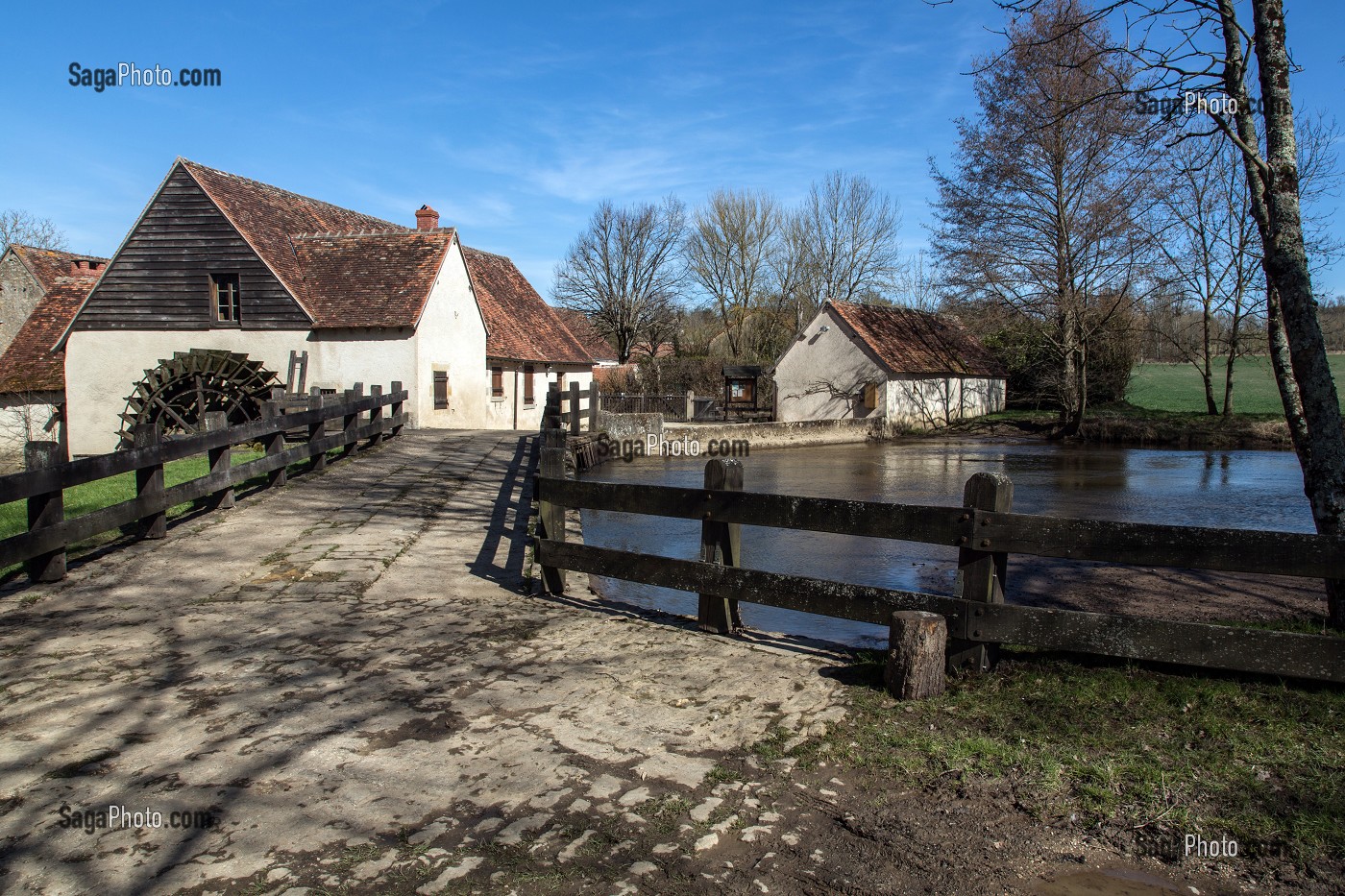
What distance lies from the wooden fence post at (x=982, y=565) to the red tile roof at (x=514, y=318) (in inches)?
1075

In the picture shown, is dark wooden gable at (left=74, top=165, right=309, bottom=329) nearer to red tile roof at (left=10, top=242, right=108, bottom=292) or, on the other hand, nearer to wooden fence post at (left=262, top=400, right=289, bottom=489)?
red tile roof at (left=10, top=242, right=108, bottom=292)

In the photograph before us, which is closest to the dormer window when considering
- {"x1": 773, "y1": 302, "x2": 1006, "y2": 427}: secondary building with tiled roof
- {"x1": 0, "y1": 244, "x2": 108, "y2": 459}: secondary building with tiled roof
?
{"x1": 0, "y1": 244, "x2": 108, "y2": 459}: secondary building with tiled roof

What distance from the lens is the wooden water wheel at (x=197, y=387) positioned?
23.1 metres

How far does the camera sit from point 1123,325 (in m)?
32.6

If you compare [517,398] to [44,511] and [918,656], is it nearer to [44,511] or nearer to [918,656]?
[44,511]

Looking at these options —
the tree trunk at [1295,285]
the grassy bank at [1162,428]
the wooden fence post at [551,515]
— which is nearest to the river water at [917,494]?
the wooden fence post at [551,515]

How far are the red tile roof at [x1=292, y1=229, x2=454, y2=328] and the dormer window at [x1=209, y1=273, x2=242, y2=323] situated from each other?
1907mm

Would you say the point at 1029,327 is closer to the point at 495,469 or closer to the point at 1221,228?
the point at 1221,228

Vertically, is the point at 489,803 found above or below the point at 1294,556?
below

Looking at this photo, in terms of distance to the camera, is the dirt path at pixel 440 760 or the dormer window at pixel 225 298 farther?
the dormer window at pixel 225 298

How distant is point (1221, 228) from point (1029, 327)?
23.0 ft

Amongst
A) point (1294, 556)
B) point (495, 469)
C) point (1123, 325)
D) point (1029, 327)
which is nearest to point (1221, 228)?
point (1123, 325)

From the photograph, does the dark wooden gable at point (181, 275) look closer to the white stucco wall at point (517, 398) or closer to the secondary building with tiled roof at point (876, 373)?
the white stucco wall at point (517, 398)

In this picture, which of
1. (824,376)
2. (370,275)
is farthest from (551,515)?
(824,376)
